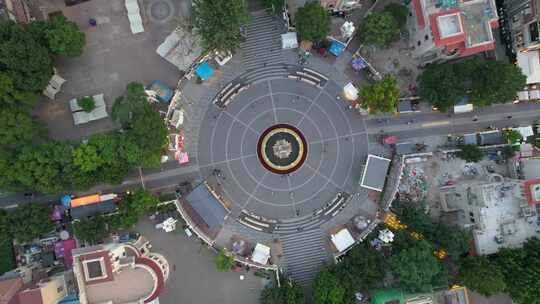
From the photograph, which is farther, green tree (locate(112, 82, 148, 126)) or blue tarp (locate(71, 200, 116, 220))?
blue tarp (locate(71, 200, 116, 220))

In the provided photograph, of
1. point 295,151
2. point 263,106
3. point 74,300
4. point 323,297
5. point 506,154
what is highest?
point 263,106

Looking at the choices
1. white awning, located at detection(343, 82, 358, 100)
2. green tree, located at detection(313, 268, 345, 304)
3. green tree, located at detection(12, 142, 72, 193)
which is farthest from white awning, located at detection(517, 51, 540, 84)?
green tree, located at detection(12, 142, 72, 193)

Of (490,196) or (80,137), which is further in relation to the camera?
(80,137)

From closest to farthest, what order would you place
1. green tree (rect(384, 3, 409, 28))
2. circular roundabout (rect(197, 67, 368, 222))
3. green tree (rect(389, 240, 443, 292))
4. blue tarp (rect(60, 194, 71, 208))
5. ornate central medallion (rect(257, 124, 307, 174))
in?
green tree (rect(389, 240, 443, 292)), green tree (rect(384, 3, 409, 28)), blue tarp (rect(60, 194, 71, 208)), circular roundabout (rect(197, 67, 368, 222)), ornate central medallion (rect(257, 124, 307, 174))

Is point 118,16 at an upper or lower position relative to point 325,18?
upper

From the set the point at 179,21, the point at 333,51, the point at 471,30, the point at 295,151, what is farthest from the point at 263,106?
the point at 471,30

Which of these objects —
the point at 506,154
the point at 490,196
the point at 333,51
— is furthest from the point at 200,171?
the point at 506,154

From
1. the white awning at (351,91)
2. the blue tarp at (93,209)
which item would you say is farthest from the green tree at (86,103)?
the white awning at (351,91)

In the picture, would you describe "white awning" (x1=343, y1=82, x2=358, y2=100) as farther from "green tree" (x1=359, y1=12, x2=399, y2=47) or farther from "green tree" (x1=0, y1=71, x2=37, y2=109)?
"green tree" (x1=0, y1=71, x2=37, y2=109)

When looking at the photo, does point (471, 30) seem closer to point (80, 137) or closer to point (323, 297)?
point (323, 297)
